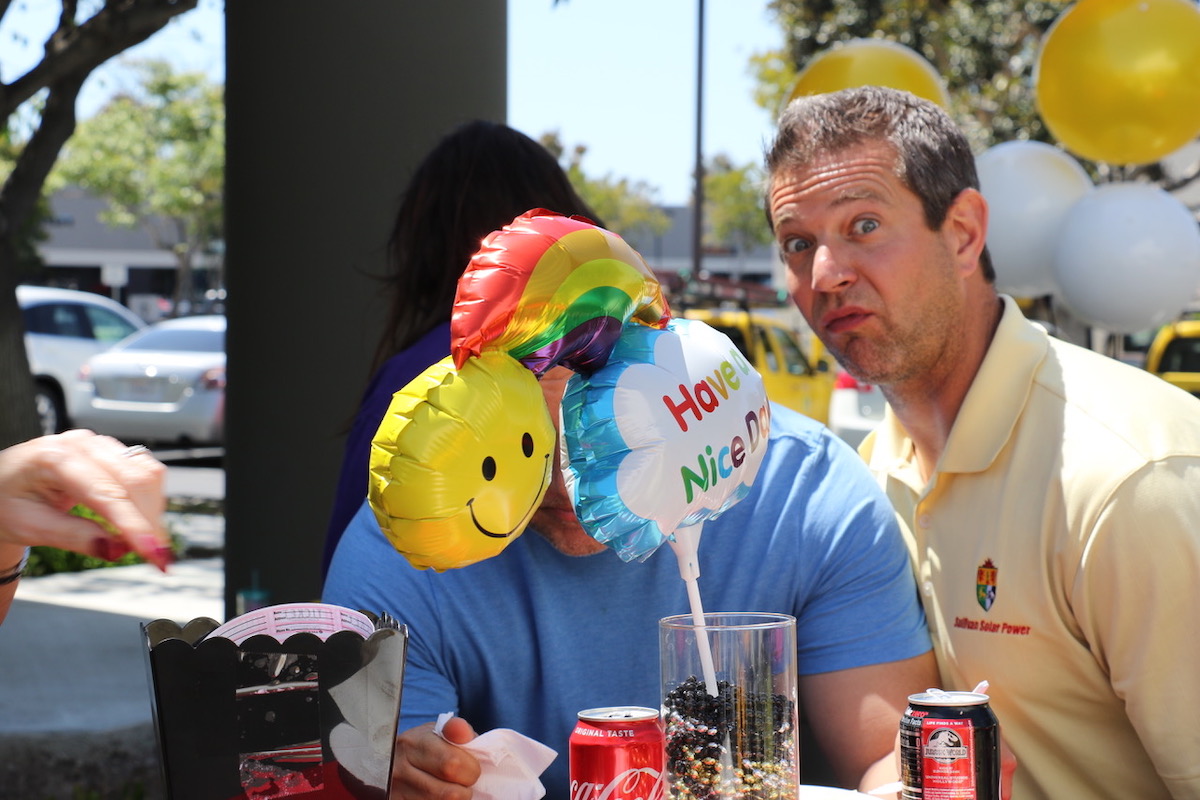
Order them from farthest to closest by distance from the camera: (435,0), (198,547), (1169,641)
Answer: (198,547)
(435,0)
(1169,641)

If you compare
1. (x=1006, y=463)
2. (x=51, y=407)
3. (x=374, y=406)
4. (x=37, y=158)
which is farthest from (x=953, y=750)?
(x=51, y=407)

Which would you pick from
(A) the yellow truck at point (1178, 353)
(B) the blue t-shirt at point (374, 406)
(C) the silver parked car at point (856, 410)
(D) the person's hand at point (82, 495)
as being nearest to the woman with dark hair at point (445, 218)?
(B) the blue t-shirt at point (374, 406)

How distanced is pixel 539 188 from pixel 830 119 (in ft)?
2.44

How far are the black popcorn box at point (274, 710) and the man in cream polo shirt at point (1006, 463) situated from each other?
3.75ft

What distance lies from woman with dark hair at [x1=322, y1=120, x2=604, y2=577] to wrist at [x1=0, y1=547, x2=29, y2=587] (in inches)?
51.8

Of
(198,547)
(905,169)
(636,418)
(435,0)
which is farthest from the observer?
(198,547)

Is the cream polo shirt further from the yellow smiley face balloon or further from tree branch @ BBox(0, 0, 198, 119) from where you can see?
tree branch @ BBox(0, 0, 198, 119)

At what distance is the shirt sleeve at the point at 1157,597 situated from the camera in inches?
75.1

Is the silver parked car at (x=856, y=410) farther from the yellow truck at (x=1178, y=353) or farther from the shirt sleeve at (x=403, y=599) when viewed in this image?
the shirt sleeve at (x=403, y=599)

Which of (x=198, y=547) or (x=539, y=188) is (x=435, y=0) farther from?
(x=198, y=547)

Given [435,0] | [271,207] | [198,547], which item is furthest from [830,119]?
[198,547]

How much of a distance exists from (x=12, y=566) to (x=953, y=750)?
40.0 inches

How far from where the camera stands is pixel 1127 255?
4664mm

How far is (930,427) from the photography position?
2398 mm
